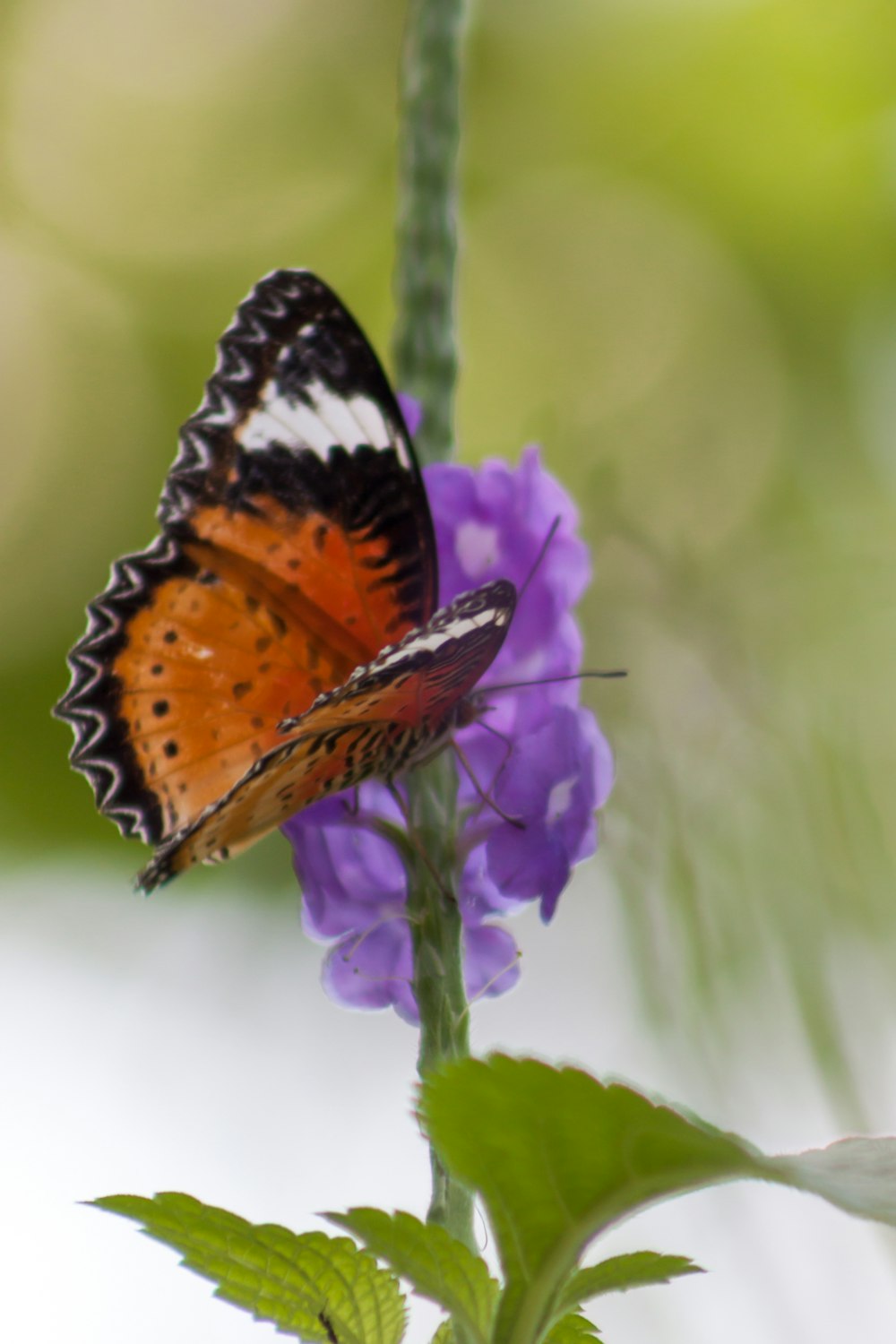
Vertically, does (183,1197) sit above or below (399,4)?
below

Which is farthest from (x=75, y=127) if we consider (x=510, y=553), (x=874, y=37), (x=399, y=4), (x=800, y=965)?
(x=800, y=965)

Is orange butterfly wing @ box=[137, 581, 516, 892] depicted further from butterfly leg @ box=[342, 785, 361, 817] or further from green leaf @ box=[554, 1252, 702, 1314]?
green leaf @ box=[554, 1252, 702, 1314]

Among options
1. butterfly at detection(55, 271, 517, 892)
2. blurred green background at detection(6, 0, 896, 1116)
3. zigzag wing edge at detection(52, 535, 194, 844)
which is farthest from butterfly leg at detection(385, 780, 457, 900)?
blurred green background at detection(6, 0, 896, 1116)

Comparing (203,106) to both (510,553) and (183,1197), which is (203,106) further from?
(183,1197)

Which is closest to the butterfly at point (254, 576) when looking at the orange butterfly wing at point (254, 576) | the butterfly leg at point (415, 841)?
the orange butterfly wing at point (254, 576)

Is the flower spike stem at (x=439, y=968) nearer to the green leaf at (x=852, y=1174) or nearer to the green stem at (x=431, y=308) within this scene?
the green stem at (x=431, y=308)

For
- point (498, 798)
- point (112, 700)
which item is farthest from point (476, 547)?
point (112, 700)
